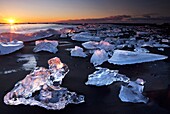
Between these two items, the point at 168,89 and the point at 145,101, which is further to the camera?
the point at 168,89

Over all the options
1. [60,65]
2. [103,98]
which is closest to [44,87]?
[103,98]

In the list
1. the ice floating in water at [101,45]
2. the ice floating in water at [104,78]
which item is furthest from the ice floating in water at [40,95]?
the ice floating in water at [101,45]

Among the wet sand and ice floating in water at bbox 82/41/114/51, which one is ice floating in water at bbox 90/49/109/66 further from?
ice floating in water at bbox 82/41/114/51

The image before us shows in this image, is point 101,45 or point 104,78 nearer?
point 104,78

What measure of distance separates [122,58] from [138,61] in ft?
2.14

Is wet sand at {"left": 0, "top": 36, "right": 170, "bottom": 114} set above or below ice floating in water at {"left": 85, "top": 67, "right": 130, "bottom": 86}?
below

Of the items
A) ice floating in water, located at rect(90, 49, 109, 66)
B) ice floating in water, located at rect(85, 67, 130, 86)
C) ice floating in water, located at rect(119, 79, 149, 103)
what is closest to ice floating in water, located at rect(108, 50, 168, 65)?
ice floating in water, located at rect(90, 49, 109, 66)

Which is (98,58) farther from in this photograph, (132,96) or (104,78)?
(132,96)

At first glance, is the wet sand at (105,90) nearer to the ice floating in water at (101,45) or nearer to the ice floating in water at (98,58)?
the ice floating in water at (98,58)

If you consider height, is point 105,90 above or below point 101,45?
below

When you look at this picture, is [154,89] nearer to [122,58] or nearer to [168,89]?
[168,89]

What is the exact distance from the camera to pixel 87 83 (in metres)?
5.25

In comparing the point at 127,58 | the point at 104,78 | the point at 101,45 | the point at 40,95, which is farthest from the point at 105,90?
the point at 101,45

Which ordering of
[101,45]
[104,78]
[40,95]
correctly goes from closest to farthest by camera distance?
[40,95]
[104,78]
[101,45]
